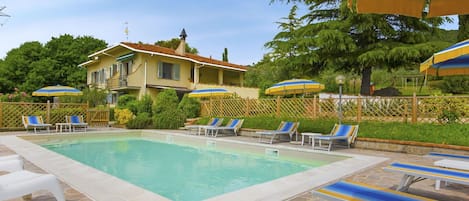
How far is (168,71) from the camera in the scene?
2428 centimetres

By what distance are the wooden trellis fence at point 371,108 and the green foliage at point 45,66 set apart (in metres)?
24.1

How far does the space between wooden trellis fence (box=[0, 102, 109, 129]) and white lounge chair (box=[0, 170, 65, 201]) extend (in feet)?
43.8

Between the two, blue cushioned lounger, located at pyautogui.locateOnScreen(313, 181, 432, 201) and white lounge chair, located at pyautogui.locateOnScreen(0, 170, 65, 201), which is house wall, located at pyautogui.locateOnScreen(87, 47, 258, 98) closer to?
white lounge chair, located at pyautogui.locateOnScreen(0, 170, 65, 201)

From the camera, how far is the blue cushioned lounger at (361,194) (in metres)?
2.96

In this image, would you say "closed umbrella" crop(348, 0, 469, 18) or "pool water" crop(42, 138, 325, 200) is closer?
"closed umbrella" crop(348, 0, 469, 18)

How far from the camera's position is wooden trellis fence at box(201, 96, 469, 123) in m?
9.01

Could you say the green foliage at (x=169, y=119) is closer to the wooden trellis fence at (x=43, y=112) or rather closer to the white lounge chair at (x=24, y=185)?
the wooden trellis fence at (x=43, y=112)

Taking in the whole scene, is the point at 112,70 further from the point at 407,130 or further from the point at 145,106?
the point at 407,130

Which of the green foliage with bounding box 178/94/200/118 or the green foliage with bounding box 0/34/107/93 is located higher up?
the green foliage with bounding box 0/34/107/93

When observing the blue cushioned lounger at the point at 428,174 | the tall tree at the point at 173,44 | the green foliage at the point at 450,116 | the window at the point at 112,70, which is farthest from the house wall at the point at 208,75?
the blue cushioned lounger at the point at 428,174

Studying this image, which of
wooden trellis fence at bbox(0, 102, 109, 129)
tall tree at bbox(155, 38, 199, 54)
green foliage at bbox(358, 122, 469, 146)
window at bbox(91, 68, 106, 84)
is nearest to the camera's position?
green foliage at bbox(358, 122, 469, 146)

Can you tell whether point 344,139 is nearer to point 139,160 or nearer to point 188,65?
point 139,160

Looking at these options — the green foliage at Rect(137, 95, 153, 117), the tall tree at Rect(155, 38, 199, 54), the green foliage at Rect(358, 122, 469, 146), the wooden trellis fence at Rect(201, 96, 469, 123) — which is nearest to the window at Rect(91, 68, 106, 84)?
the green foliage at Rect(137, 95, 153, 117)

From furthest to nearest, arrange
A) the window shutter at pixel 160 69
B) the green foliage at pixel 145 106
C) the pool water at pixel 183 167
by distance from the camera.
Result: 1. the window shutter at pixel 160 69
2. the green foliage at pixel 145 106
3. the pool water at pixel 183 167
